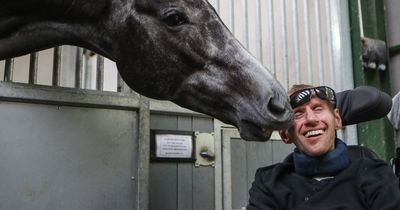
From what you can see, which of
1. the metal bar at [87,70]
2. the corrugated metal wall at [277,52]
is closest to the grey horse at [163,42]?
the corrugated metal wall at [277,52]

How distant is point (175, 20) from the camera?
116cm

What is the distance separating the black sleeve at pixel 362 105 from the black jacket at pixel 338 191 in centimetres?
25

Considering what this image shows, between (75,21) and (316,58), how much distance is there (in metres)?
1.49

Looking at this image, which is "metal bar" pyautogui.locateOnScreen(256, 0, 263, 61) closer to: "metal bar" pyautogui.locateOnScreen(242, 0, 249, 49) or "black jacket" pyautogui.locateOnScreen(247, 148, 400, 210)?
"metal bar" pyautogui.locateOnScreen(242, 0, 249, 49)

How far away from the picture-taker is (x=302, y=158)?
4.10 ft

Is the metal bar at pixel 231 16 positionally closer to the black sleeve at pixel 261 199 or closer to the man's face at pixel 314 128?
the man's face at pixel 314 128

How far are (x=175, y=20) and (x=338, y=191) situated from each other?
63 cm

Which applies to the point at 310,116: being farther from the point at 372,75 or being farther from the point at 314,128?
the point at 372,75

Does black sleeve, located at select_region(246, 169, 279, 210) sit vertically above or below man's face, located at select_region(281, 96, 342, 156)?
below

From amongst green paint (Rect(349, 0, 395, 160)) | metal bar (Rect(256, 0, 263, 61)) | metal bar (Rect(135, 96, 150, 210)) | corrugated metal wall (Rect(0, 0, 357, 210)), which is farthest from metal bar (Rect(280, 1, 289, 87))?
metal bar (Rect(135, 96, 150, 210))

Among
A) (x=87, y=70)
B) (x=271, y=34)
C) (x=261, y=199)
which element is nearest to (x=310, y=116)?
(x=261, y=199)

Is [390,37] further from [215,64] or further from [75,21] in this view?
[75,21]

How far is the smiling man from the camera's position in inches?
44.8

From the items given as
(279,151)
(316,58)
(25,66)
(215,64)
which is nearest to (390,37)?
(316,58)
